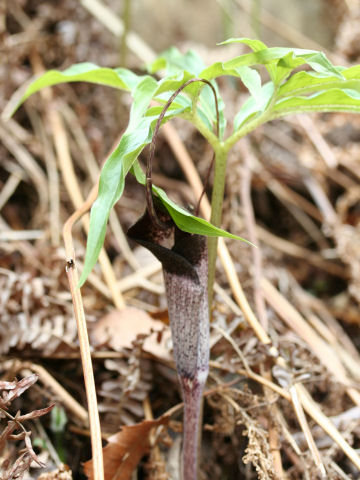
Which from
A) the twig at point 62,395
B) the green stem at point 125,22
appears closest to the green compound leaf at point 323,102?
the twig at point 62,395

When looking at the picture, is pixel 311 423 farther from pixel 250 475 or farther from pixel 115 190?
pixel 115 190

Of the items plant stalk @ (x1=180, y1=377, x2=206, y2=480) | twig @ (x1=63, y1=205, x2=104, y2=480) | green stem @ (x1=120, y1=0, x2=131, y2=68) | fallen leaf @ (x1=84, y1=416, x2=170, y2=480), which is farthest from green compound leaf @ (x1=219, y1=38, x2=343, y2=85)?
green stem @ (x1=120, y1=0, x2=131, y2=68)

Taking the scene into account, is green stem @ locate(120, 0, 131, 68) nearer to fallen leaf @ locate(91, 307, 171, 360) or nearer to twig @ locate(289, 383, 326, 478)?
fallen leaf @ locate(91, 307, 171, 360)

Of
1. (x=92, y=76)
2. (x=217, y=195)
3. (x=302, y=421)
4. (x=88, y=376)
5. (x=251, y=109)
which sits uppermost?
(x=92, y=76)

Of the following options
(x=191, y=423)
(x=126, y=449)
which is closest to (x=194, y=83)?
(x=191, y=423)

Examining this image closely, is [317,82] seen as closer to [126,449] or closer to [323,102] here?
[323,102]

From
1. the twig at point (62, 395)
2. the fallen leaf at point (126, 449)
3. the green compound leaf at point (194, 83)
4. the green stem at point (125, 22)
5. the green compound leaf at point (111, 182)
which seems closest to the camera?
the green compound leaf at point (111, 182)

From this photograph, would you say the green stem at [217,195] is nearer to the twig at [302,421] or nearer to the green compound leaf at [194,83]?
the green compound leaf at [194,83]

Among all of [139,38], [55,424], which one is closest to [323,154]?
[139,38]
